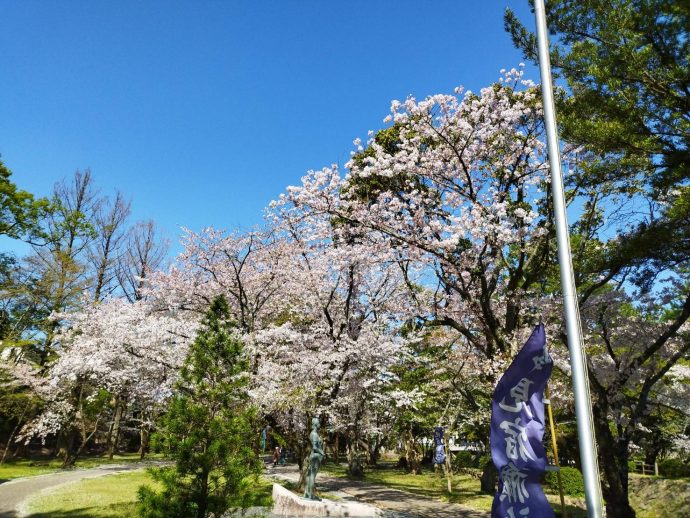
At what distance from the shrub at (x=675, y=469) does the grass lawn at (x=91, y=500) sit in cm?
1902

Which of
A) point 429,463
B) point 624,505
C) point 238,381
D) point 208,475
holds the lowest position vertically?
point 429,463

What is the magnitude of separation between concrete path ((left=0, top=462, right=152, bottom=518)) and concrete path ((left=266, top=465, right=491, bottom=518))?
7.35 metres

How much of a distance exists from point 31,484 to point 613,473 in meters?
16.3

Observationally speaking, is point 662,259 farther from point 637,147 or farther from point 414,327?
point 414,327

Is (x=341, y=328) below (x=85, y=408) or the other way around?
the other way around

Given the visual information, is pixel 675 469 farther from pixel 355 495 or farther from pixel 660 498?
pixel 355 495

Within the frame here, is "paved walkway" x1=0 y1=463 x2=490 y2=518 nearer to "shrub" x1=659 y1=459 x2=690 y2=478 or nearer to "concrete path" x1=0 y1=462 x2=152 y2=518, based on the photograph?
"concrete path" x1=0 y1=462 x2=152 y2=518

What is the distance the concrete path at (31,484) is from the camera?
1094cm

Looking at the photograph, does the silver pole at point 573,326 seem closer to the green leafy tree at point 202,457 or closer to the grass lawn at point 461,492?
the green leafy tree at point 202,457

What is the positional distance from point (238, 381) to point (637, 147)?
719cm

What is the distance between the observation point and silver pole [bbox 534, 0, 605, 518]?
343cm

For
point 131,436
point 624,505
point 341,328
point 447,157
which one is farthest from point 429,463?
point 447,157

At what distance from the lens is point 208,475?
284 inches

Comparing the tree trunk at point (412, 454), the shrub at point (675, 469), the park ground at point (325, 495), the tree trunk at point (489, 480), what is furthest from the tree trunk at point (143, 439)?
the shrub at point (675, 469)
